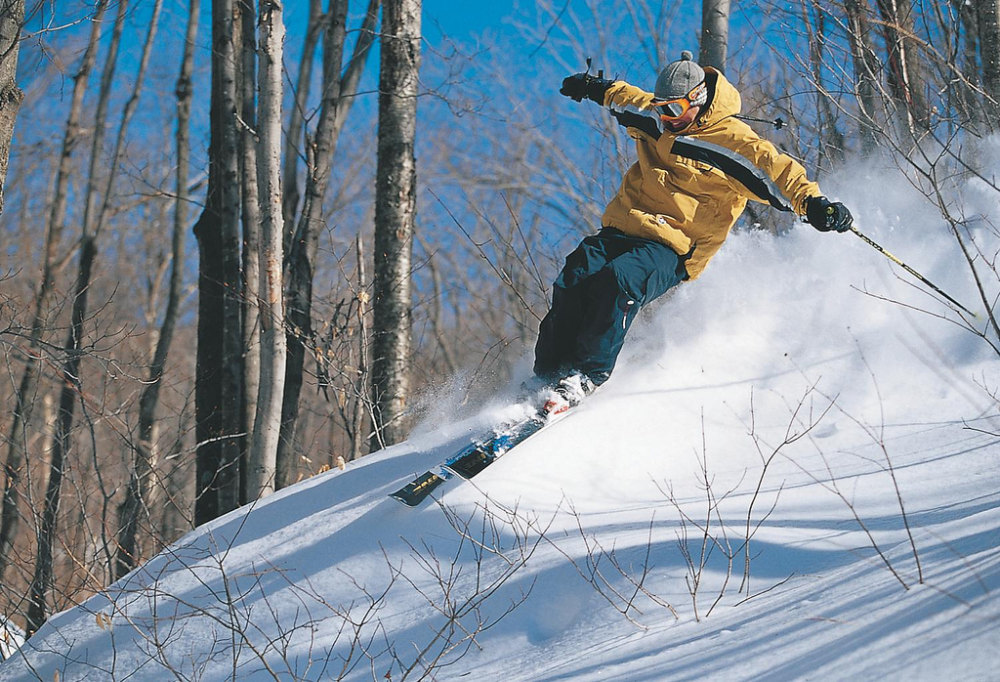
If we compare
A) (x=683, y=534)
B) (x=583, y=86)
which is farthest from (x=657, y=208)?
(x=683, y=534)

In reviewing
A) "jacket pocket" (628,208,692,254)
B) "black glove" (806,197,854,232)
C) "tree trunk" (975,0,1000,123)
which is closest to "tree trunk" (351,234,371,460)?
"jacket pocket" (628,208,692,254)

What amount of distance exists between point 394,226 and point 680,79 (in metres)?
2.63

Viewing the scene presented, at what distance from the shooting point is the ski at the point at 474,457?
4.14 m

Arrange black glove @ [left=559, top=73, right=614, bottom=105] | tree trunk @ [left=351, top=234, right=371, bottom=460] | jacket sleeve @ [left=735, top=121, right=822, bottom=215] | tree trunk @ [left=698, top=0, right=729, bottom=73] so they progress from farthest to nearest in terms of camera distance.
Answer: tree trunk @ [left=698, top=0, right=729, bottom=73] < tree trunk @ [left=351, top=234, right=371, bottom=460] < black glove @ [left=559, top=73, right=614, bottom=105] < jacket sleeve @ [left=735, top=121, right=822, bottom=215]

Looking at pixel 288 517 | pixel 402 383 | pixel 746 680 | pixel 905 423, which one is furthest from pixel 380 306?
pixel 746 680

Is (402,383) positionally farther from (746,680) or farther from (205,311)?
(746,680)

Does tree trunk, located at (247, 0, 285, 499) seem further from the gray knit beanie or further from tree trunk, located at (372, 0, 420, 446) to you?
the gray knit beanie

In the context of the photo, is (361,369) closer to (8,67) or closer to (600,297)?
(600,297)

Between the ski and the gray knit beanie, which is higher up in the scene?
the gray knit beanie

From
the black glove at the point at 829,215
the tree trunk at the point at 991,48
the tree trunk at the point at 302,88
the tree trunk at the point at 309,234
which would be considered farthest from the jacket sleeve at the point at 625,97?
the tree trunk at the point at 302,88

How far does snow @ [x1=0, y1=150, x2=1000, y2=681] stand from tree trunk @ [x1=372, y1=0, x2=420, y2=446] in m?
1.27

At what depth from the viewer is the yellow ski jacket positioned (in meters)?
4.59

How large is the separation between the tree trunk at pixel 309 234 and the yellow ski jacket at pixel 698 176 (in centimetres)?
325

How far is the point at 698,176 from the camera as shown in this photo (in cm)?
475
